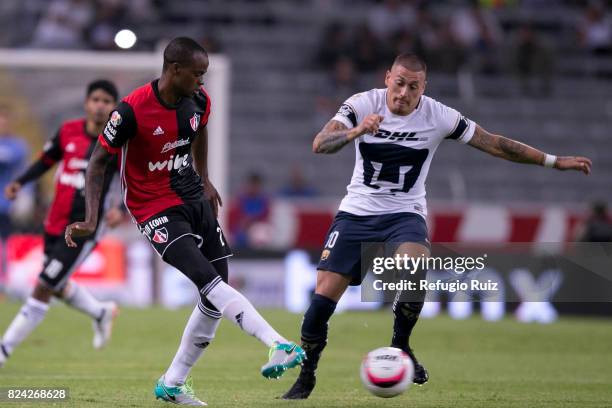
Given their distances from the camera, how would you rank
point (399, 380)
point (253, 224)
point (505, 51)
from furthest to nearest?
1. point (505, 51)
2. point (253, 224)
3. point (399, 380)

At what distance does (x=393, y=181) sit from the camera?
362 inches

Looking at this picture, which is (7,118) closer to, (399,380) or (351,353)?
(351,353)

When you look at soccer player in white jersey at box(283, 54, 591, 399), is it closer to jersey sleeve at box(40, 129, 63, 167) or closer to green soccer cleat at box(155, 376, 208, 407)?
green soccer cleat at box(155, 376, 208, 407)

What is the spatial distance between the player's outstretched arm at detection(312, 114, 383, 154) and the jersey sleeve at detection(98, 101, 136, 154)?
4.31 feet

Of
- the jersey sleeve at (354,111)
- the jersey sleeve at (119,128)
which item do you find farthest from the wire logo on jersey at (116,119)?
the jersey sleeve at (354,111)

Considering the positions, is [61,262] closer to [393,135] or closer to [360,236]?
[360,236]

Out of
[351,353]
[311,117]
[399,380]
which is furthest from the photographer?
[311,117]

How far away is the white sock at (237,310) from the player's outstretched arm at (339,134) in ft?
3.89

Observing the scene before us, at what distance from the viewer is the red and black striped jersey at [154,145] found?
8477 mm

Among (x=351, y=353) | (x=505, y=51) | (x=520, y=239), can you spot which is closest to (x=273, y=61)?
(x=505, y=51)

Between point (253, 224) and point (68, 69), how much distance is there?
168 inches

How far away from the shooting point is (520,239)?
73.2ft

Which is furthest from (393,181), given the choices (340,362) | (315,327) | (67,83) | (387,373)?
(67,83)

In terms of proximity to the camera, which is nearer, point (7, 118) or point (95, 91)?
point (95, 91)
